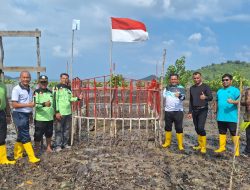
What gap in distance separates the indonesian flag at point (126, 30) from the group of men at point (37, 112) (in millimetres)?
1714

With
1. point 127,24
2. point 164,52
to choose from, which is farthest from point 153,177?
point 127,24

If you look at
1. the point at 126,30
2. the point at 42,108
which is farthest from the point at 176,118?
the point at 42,108

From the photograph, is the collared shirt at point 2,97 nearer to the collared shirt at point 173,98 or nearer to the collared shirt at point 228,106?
the collared shirt at point 173,98

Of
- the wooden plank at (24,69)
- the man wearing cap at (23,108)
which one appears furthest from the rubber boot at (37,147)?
the wooden plank at (24,69)

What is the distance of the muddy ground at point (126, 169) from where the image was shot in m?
5.90

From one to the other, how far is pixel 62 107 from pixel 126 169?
7.85 ft

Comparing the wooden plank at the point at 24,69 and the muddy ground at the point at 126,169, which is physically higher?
the wooden plank at the point at 24,69

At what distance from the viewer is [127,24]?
840cm

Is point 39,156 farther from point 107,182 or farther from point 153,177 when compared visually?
point 153,177

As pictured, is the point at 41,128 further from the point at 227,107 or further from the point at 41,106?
the point at 227,107

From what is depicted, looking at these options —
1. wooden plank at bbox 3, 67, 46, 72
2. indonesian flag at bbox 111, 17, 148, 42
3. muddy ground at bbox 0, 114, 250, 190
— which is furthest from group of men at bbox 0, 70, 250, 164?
wooden plank at bbox 3, 67, 46, 72

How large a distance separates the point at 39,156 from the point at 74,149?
1.02m

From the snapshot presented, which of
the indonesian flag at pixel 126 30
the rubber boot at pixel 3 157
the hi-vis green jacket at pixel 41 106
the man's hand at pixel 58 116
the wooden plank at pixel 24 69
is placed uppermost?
the indonesian flag at pixel 126 30

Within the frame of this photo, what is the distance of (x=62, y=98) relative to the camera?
7.96m
